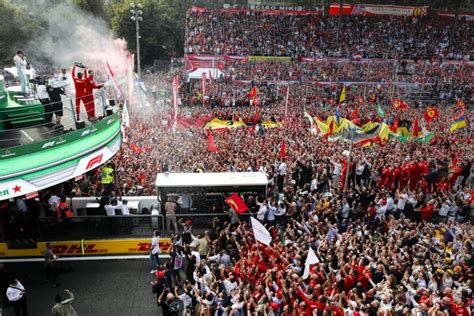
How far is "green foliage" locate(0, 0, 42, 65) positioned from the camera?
38.5 m

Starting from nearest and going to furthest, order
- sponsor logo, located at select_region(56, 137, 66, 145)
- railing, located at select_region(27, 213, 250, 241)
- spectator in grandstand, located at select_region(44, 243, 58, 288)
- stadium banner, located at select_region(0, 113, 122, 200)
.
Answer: stadium banner, located at select_region(0, 113, 122, 200)
sponsor logo, located at select_region(56, 137, 66, 145)
spectator in grandstand, located at select_region(44, 243, 58, 288)
railing, located at select_region(27, 213, 250, 241)

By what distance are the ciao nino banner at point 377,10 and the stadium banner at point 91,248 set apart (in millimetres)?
43902

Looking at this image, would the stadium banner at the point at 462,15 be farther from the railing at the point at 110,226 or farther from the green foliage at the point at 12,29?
the railing at the point at 110,226

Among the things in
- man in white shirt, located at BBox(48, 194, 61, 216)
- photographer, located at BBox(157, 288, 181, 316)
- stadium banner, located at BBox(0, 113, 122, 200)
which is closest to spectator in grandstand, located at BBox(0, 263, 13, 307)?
stadium banner, located at BBox(0, 113, 122, 200)

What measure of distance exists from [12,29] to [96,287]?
3583 cm

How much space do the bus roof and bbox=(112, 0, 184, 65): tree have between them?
3966cm

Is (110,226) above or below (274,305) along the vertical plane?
below

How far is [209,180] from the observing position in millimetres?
13461

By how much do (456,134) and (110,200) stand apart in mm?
19347

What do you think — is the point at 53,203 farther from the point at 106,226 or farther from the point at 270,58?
the point at 270,58

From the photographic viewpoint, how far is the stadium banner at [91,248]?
1252 centimetres

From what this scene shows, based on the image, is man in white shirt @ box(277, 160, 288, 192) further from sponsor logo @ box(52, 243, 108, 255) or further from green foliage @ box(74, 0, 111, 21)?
green foliage @ box(74, 0, 111, 21)

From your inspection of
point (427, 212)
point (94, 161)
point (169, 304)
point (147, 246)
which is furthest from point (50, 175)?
point (427, 212)

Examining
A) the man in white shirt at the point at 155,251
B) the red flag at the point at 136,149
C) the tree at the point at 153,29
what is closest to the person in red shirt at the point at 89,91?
the man in white shirt at the point at 155,251
